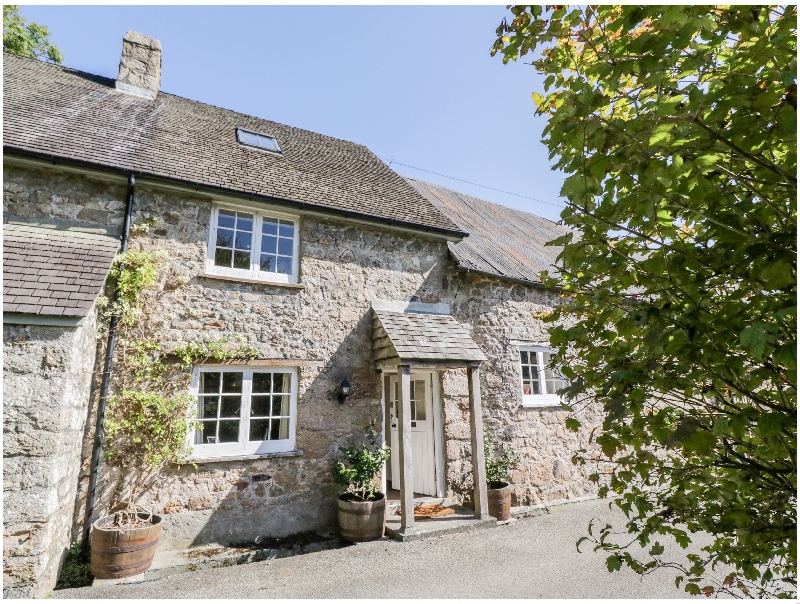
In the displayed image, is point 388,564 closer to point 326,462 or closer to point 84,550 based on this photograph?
point 326,462

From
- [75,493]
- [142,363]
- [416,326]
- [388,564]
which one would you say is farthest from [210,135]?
[388,564]

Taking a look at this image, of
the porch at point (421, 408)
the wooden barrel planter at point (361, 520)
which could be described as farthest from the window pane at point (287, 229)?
the wooden barrel planter at point (361, 520)

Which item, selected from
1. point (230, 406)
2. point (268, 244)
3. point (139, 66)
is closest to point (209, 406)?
point (230, 406)

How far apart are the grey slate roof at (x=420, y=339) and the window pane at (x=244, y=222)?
2.75m

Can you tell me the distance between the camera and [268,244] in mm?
7984

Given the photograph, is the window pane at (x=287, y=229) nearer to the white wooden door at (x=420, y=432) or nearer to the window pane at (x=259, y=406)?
the window pane at (x=259, y=406)

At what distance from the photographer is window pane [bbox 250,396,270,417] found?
7285 mm

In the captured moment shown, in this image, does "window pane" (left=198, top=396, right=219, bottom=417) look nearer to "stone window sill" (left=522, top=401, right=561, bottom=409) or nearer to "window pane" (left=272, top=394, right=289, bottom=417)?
"window pane" (left=272, top=394, right=289, bottom=417)

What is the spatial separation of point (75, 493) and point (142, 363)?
1.85 meters

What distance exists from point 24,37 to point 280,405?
16.2 meters

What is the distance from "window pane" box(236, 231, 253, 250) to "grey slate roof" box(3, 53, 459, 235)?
0.74 meters

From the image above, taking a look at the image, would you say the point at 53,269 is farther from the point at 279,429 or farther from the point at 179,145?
the point at 279,429

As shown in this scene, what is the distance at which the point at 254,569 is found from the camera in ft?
19.1

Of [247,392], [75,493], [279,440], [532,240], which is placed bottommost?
[75,493]
